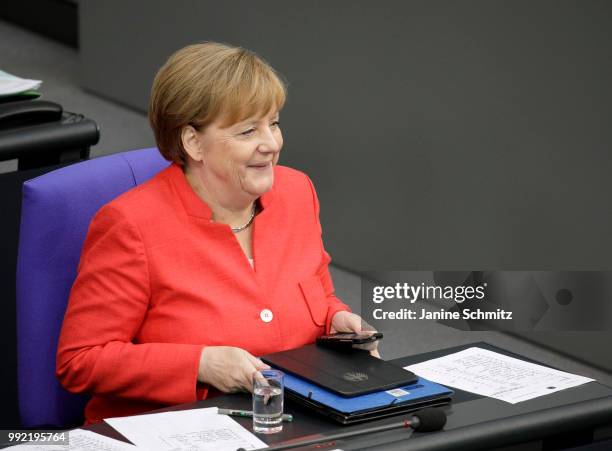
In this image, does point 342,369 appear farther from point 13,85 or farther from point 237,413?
point 13,85

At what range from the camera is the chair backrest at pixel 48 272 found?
2.43 m

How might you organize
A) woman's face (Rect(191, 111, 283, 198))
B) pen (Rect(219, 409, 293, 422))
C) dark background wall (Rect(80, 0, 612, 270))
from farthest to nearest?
1. dark background wall (Rect(80, 0, 612, 270))
2. woman's face (Rect(191, 111, 283, 198))
3. pen (Rect(219, 409, 293, 422))

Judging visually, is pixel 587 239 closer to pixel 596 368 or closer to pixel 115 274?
pixel 596 368

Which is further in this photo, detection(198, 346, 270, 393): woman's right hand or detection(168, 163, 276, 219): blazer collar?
detection(168, 163, 276, 219): blazer collar

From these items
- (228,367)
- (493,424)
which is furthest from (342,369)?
(493,424)

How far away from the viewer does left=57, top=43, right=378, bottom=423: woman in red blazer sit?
2.28m

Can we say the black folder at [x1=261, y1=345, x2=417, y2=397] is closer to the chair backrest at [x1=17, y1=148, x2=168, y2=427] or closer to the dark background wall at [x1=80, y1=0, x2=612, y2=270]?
the chair backrest at [x1=17, y1=148, x2=168, y2=427]

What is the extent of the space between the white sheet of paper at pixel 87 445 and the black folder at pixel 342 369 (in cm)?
37

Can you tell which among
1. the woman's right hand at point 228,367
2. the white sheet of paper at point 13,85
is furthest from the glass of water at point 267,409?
the white sheet of paper at point 13,85

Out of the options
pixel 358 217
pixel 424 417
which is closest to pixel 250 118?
pixel 424 417

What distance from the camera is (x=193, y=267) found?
7.80 feet

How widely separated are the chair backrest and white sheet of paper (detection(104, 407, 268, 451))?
19.8 inches

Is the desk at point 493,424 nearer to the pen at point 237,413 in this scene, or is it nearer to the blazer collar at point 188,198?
the pen at point 237,413

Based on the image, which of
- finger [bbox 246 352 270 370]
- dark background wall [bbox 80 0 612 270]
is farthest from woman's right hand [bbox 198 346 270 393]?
dark background wall [bbox 80 0 612 270]
